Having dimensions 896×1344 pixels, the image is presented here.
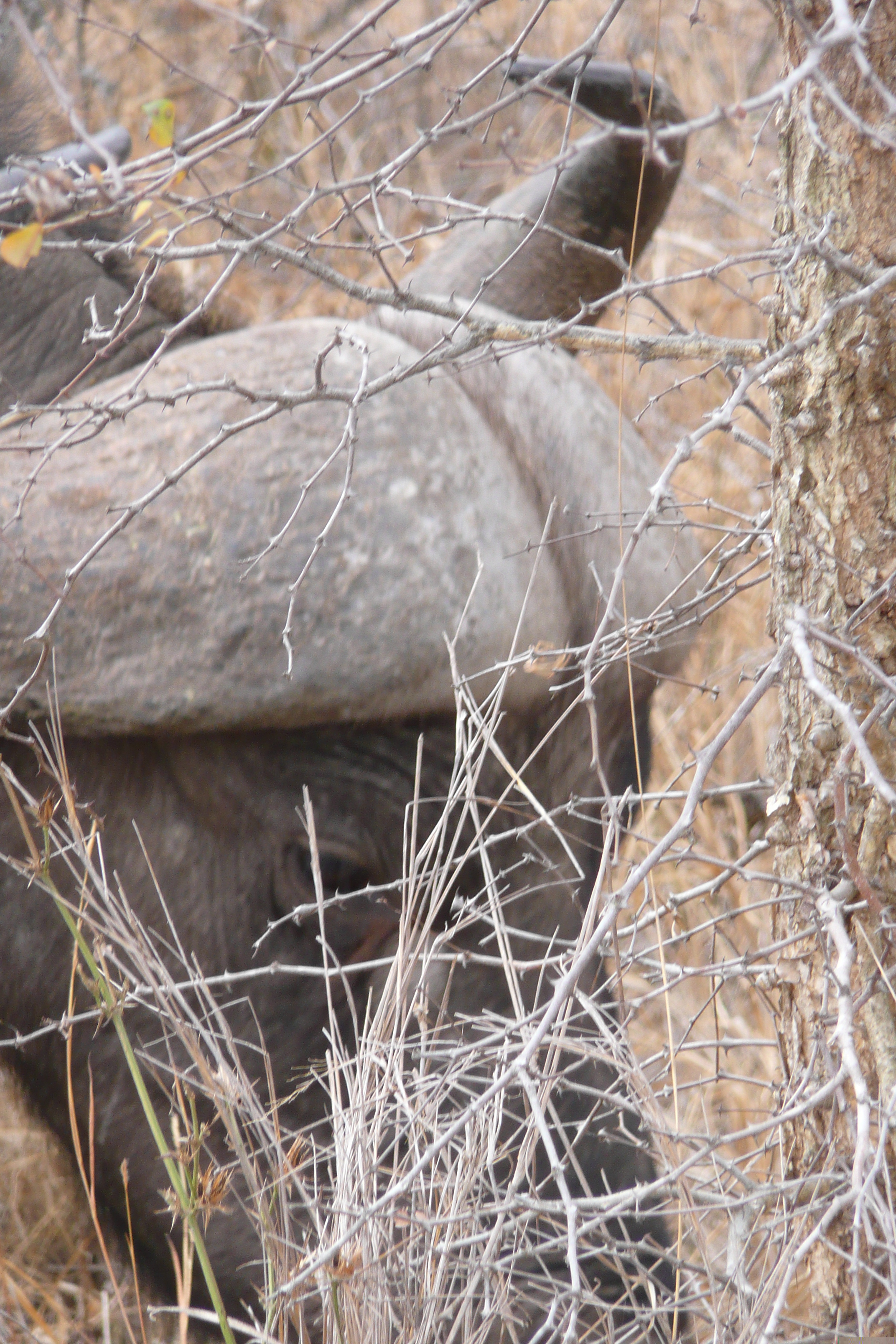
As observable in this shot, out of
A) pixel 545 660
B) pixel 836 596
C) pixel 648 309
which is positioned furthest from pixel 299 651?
pixel 648 309

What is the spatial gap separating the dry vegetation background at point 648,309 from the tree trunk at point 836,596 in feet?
0.23

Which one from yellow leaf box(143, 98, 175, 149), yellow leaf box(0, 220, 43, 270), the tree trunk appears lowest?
the tree trunk

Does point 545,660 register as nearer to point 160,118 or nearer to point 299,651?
point 299,651

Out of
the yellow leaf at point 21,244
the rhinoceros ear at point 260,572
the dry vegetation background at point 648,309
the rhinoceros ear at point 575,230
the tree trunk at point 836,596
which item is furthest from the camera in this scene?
the rhinoceros ear at point 575,230

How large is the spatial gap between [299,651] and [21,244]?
621 mm

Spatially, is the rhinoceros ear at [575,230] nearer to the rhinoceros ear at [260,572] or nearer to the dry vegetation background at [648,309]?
the dry vegetation background at [648,309]

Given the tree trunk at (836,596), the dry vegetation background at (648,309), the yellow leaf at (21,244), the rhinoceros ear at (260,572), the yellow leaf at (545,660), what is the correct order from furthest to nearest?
the dry vegetation background at (648,309), the rhinoceros ear at (260,572), the yellow leaf at (545,660), the tree trunk at (836,596), the yellow leaf at (21,244)

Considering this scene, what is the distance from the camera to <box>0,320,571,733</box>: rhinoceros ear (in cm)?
153

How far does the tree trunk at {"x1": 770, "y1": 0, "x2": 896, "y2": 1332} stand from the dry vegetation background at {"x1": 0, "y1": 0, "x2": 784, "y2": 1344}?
0.07 meters

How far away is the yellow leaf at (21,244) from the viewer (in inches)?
38.8

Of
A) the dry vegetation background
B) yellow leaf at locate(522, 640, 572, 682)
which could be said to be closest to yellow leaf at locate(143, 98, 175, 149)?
the dry vegetation background

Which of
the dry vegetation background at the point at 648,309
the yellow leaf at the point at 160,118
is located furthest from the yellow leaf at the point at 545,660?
the yellow leaf at the point at 160,118

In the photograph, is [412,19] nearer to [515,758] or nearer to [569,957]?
[515,758]

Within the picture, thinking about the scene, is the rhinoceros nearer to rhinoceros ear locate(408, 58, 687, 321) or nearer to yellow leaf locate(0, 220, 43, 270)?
rhinoceros ear locate(408, 58, 687, 321)
